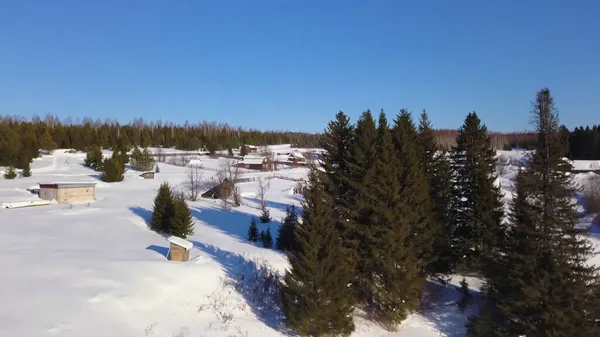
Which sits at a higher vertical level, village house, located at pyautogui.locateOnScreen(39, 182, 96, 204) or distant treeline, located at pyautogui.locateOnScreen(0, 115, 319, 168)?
distant treeline, located at pyautogui.locateOnScreen(0, 115, 319, 168)

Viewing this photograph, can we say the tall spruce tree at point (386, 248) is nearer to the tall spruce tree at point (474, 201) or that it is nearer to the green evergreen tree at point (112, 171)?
the tall spruce tree at point (474, 201)

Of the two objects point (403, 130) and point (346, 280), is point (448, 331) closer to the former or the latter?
point (346, 280)

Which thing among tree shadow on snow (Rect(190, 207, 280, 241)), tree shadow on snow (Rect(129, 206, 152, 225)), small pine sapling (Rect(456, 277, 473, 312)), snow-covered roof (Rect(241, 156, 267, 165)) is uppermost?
snow-covered roof (Rect(241, 156, 267, 165))

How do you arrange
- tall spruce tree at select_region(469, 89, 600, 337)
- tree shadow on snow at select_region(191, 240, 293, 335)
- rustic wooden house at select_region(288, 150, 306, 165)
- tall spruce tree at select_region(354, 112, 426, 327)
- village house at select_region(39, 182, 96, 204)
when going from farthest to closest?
rustic wooden house at select_region(288, 150, 306, 165) < village house at select_region(39, 182, 96, 204) < tall spruce tree at select_region(354, 112, 426, 327) < tree shadow on snow at select_region(191, 240, 293, 335) < tall spruce tree at select_region(469, 89, 600, 337)

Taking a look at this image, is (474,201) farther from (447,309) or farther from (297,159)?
(297,159)

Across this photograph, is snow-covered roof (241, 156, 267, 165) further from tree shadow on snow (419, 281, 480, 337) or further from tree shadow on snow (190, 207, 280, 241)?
tree shadow on snow (419, 281, 480, 337)

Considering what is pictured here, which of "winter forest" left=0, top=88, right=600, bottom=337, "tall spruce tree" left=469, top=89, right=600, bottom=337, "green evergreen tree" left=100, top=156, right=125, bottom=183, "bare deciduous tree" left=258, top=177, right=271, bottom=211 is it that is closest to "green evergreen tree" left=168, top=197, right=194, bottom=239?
"winter forest" left=0, top=88, right=600, bottom=337

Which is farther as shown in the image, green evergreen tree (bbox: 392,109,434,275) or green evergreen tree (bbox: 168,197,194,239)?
green evergreen tree (bbox: 168,197,194,239)
